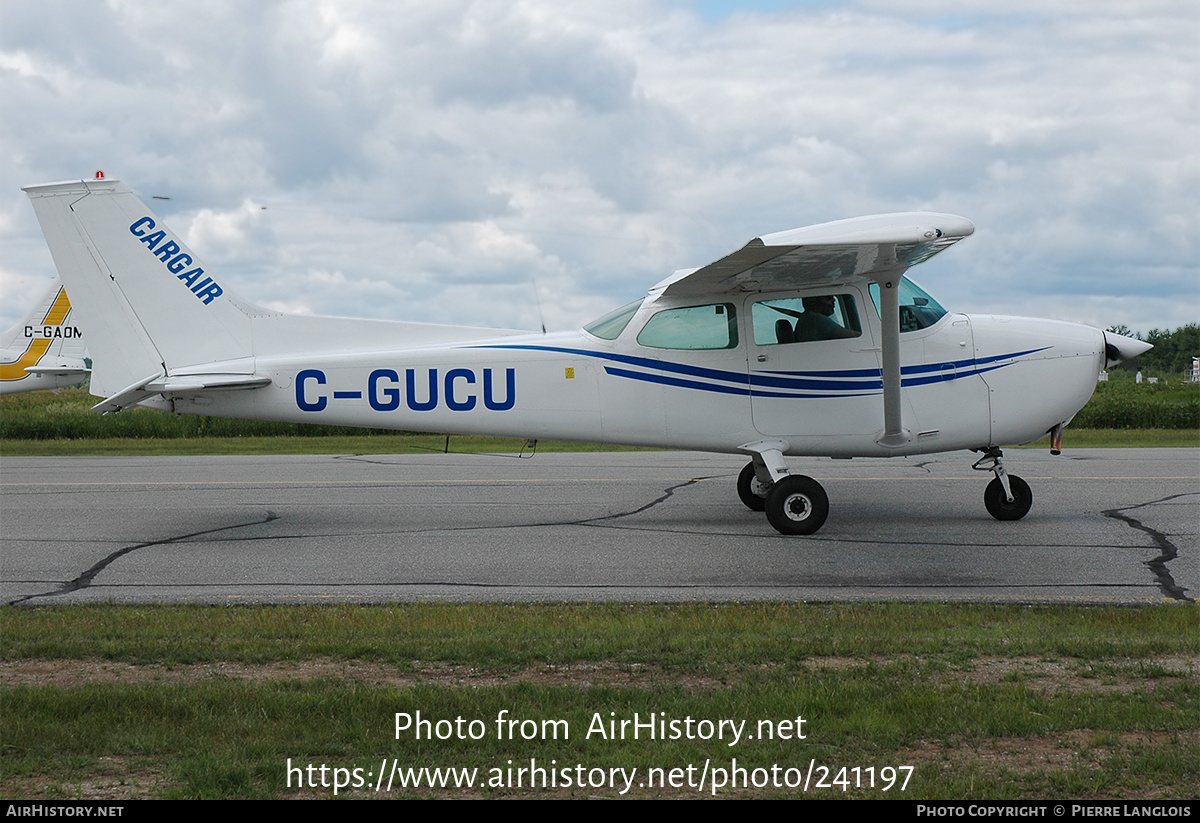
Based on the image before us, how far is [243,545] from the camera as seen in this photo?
10.4 m

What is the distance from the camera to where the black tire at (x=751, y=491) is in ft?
39.3

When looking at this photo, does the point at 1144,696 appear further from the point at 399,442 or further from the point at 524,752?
the point at 399,442

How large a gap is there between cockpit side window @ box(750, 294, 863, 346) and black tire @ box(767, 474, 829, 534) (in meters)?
1.47

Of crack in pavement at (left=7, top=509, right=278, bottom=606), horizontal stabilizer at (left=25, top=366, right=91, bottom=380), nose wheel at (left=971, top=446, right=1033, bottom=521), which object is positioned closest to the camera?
crack in pavement at (left=7, top=509, right=278, bottom=606)

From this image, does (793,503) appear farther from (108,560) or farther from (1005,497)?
(108,560)

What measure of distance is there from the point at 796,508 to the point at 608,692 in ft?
18.0

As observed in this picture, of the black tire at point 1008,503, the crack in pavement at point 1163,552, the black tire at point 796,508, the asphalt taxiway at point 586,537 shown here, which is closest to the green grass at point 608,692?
the crack in pavement at point 1163,552

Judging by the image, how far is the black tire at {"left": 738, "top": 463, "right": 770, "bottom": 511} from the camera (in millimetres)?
11984

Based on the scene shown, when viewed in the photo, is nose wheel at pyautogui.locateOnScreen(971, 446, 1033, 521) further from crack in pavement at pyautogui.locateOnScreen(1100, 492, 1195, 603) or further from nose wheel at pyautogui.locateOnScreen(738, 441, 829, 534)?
nose wheel at pyautogui.locateOnScreen(738, 441, 829, 534)

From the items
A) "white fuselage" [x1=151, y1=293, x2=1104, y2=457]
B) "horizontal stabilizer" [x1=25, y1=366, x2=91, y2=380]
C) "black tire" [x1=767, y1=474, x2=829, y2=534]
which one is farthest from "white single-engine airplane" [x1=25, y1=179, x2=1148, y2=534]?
"horizontal stabilizer" [x1=25, y1=366, x2=91, y2=380]

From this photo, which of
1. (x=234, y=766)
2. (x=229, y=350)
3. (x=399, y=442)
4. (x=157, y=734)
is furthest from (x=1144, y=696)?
(x=399, y=442)

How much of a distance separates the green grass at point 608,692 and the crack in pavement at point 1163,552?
694 mm

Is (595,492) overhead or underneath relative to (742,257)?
underneath
